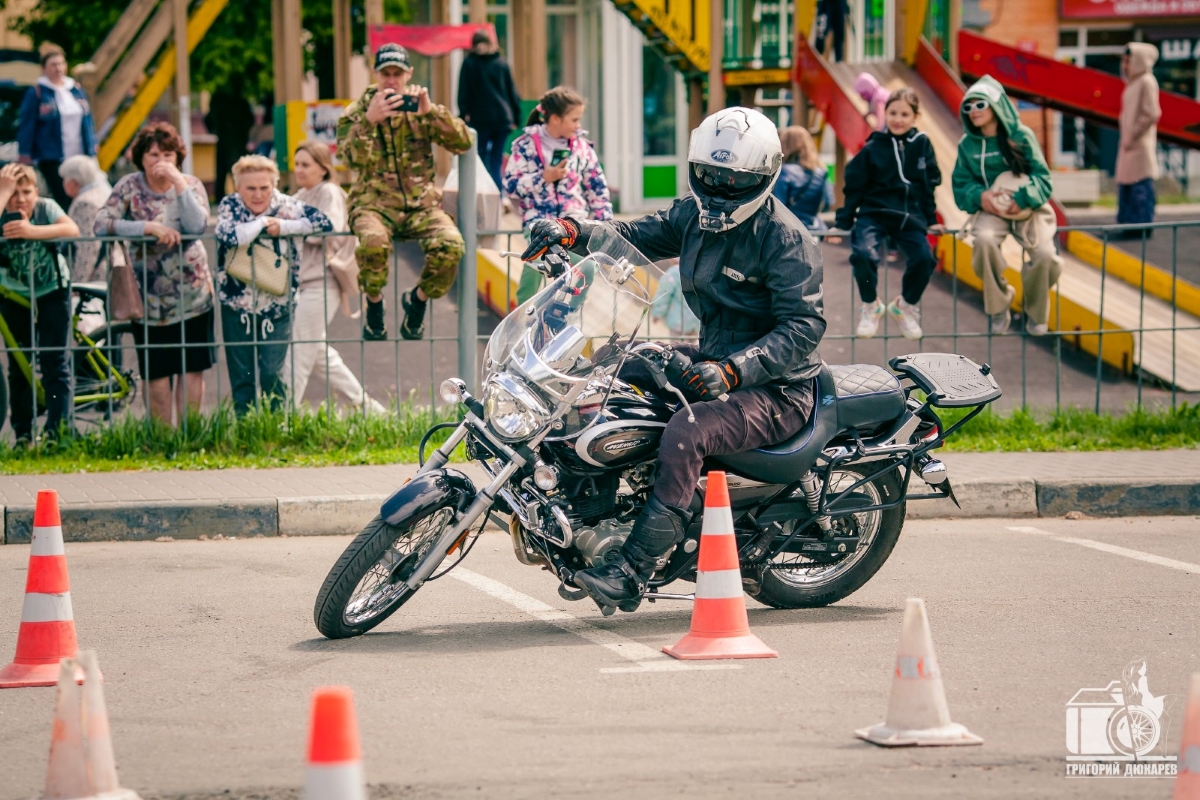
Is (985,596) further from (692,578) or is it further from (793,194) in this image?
(793,194)

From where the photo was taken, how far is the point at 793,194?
529 inches

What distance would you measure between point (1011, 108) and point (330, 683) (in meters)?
7.45

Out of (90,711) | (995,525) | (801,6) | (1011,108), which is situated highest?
(801,6)

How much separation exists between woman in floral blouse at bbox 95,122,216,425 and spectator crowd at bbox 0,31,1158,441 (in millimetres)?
11

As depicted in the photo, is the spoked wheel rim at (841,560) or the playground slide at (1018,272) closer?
the spoked wheel rim at (841,560)

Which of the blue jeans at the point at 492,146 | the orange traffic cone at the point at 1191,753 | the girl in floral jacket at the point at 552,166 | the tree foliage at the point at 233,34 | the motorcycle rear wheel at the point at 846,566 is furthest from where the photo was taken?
the tree foliage at the point at 233,34

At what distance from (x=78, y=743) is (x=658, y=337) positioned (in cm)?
647

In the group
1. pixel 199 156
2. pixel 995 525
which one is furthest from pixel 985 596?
pixel 199 156

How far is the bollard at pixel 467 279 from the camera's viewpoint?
32.7 feet

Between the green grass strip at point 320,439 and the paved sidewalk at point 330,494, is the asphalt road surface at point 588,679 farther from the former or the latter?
the green grass strip at point 320,439

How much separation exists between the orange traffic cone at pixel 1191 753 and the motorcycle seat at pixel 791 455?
97.4 inches

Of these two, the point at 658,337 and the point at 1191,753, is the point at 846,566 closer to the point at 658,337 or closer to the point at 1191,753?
the point at 1191,753

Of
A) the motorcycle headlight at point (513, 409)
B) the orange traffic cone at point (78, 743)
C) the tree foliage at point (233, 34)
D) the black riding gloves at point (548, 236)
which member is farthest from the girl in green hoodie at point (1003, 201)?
the tree foliage at point (233, 34)

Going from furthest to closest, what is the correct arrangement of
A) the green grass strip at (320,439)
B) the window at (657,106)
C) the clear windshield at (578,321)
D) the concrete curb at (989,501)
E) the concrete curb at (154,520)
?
1. the window at (657,106)
2. the green grass strip at (320,439)
3. the concrete curb at (989,501)
4. the concrete curb at (154,520)
5. the clear windshield at (578,321)
